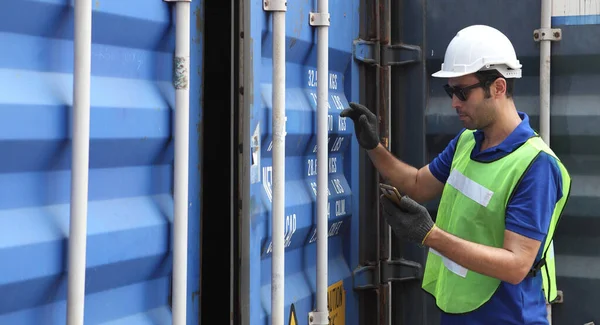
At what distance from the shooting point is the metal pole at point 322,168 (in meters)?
3.14

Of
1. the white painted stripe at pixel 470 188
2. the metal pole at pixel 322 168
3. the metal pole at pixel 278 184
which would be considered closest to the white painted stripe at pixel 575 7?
the white painted stripe at pixel 470 188

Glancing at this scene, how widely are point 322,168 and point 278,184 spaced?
453mm

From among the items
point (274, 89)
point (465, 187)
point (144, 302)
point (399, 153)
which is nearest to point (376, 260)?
point (399, 153)

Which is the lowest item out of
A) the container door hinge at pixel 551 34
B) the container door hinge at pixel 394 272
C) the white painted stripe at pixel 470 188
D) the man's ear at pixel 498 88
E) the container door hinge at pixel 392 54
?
the container door hinge at pixel 394 272

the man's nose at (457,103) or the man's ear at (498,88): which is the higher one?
the man's ear at (498,88)

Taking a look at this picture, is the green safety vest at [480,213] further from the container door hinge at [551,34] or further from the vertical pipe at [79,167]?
the vertical pipe at [79,167]

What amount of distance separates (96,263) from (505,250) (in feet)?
4.54

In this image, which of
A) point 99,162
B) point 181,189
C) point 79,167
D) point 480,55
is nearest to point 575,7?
point 480,55

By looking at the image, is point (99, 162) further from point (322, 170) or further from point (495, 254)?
point (495, 254)

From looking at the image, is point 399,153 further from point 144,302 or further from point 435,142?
point 144,302

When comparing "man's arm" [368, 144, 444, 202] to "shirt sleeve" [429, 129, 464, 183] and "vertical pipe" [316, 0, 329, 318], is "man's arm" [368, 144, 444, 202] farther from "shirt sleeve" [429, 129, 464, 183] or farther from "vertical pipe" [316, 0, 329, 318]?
"vertical pipe" [316, 0, 329, 318]

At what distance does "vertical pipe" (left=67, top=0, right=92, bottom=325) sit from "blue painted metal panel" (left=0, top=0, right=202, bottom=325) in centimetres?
9

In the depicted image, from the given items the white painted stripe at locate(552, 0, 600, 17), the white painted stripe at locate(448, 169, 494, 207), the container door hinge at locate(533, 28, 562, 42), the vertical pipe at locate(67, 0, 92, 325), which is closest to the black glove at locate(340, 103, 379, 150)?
the white painted stripe at locate(448, 169, 494, 207)

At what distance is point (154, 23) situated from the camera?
2334 mm
